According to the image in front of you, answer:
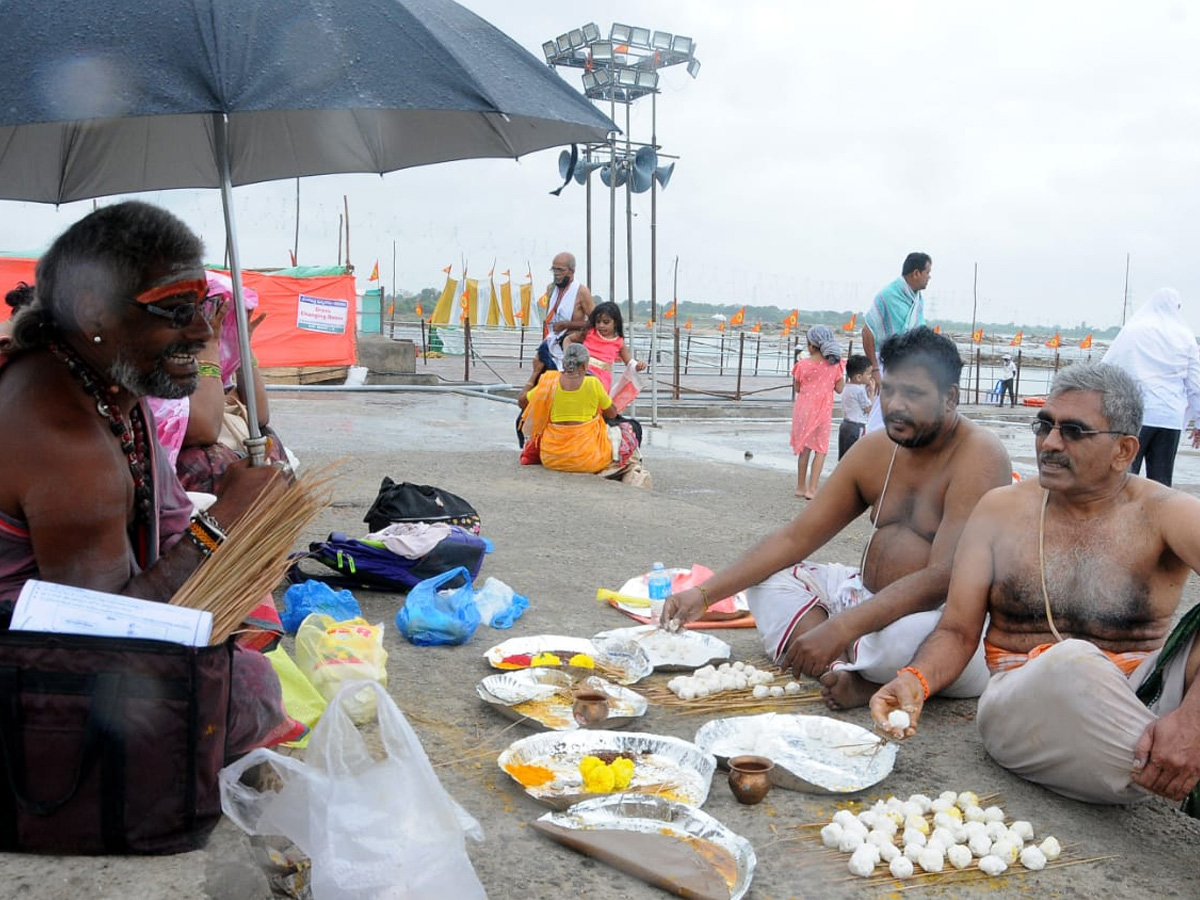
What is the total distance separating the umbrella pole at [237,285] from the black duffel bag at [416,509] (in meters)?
1.30

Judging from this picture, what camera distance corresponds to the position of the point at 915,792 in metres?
3.04

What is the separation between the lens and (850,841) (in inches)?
104

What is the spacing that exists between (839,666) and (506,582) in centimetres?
205

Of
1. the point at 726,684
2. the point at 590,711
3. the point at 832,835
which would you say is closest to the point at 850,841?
the point at 832,835

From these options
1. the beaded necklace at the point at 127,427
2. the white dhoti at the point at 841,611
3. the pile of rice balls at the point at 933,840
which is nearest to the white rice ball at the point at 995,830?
the pile of rice balls at the point at 933,840

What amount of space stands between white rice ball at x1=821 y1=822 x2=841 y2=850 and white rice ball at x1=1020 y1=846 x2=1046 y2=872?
44 centimetres

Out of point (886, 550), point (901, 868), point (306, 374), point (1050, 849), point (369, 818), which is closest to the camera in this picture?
point (369, 818)

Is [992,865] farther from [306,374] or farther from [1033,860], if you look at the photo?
[306,374]

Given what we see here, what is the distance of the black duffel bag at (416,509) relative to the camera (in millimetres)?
5242

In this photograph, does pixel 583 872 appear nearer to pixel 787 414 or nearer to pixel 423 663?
pixel 423 663

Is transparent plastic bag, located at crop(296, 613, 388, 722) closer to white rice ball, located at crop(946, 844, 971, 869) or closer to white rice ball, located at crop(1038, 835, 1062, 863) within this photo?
white rice ball, located at crop(946, 844, 971, 869)

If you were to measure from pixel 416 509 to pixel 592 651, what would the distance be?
5.19 ft

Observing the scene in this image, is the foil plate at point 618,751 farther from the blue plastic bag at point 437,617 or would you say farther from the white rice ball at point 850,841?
the blue plastic bag at point 437,617

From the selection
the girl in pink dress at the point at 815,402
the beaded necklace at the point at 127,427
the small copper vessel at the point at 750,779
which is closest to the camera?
the beaded necklace at the point at 127,427
